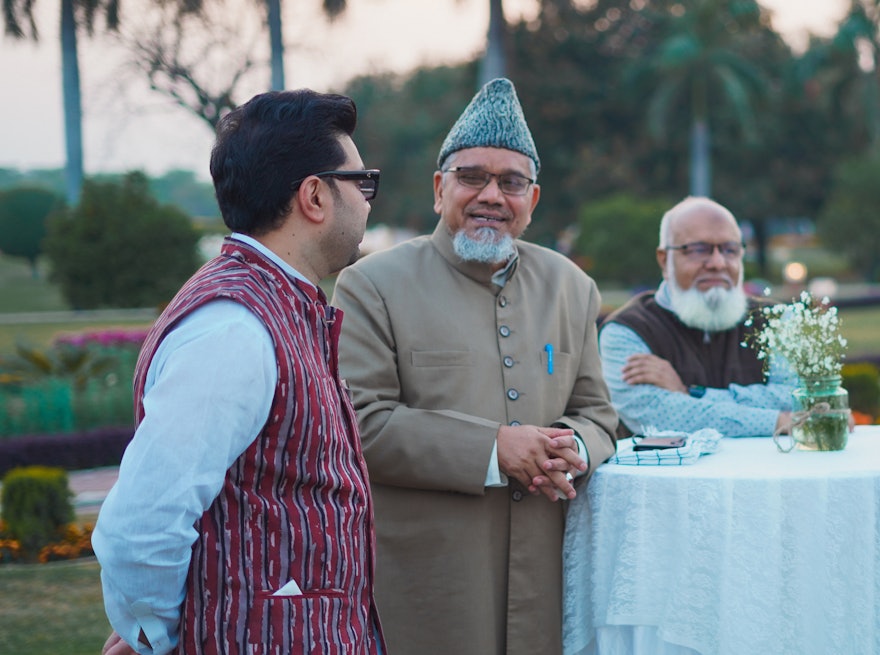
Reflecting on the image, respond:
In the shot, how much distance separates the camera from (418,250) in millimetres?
3525

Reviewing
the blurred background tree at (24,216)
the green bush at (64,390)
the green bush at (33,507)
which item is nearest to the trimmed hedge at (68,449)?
the green bush at (64,390)

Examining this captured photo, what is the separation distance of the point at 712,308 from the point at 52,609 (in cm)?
386

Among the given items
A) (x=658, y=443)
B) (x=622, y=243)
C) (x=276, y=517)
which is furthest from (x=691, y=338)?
(x=622, y=243)

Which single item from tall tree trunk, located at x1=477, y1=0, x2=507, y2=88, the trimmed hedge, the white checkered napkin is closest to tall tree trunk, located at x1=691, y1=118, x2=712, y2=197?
tall tree trunk, located at x1=477, y1=0, x2=507, y2=88

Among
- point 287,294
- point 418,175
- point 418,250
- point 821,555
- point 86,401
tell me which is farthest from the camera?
point 418,175

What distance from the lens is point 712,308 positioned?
410 centimetres

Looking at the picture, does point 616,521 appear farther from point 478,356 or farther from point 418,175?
point 418,175

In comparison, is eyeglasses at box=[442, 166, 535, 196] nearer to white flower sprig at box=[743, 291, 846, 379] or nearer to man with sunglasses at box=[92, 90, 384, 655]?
white flower sprig at box=[743, 291, 846, 379]

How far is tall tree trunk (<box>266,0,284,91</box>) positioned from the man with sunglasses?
59.6ft

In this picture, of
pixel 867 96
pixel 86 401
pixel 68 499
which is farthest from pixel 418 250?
pixel 867 96

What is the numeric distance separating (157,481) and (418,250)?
1.85 m

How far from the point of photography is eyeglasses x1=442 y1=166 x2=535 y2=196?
3.39 meters

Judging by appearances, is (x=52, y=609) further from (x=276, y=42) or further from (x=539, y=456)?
(x=276, y=42)

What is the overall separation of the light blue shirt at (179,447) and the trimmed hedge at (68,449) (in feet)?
28.6
